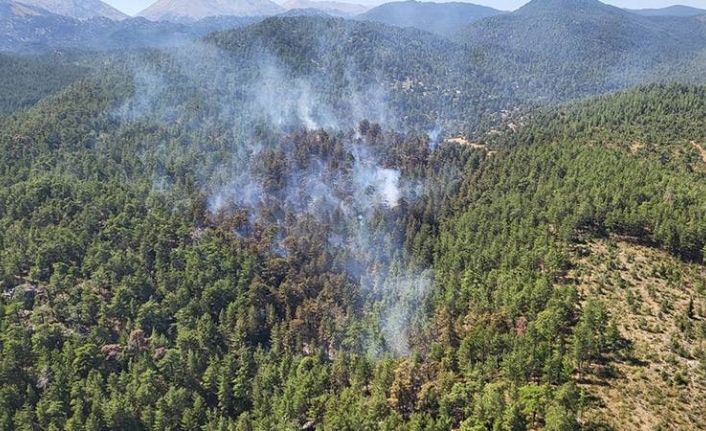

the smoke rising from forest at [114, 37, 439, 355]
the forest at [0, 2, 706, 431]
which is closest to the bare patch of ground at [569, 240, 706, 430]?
the forest at [0, 2, 706, 431]

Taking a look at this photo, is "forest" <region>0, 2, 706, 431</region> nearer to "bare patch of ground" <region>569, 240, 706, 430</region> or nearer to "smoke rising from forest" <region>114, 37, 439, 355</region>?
"bare patch of ground" <region>569, 240, 706, 430</region>

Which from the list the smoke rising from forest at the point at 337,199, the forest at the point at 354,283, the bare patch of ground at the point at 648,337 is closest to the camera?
→ the bare patch of ground at the point at 648,337

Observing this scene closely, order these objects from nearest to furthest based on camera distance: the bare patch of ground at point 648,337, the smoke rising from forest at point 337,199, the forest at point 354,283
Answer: the bare patch of ground at point 648,337, the forest at point 354,283, the smoke rising from forest at point 337,199

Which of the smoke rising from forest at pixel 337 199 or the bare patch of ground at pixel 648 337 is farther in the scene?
the smoke rising from forest at pixel 337 199

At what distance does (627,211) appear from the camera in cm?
10738

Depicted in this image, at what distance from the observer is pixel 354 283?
11750 centimetres

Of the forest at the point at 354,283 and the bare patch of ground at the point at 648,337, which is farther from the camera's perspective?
the forest at the point at 354,283

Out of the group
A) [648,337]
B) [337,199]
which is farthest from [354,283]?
Answer: [648,337]

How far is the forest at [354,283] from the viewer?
72.8 metres

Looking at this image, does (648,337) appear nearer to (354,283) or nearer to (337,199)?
(354,283)

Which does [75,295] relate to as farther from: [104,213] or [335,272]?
[335,272]

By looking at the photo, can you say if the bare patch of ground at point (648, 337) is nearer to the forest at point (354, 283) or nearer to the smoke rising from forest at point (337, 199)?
the forest at point (354, 283)

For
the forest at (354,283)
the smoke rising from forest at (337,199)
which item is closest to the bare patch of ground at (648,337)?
the forest at (354,283)

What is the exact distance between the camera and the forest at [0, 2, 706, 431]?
72.8 metres
